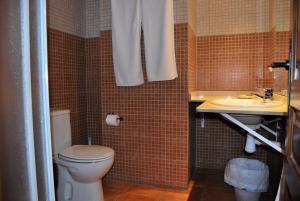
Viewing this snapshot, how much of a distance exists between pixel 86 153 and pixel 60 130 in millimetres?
375

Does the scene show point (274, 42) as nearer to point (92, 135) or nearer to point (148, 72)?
point (148, 72)

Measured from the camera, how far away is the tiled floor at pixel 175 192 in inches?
77.5

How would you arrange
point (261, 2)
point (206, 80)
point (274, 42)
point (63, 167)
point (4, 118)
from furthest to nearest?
point (206, 80) < point (261, 2) < point (274, 42) < point (63, 167) < point (4, 118)

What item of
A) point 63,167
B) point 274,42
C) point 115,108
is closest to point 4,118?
point 63,167

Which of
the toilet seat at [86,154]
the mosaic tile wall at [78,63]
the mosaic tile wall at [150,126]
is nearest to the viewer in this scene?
the toilet seat at [86,154]

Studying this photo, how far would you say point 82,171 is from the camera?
5.62 ft

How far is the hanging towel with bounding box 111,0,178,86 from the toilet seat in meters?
0.64

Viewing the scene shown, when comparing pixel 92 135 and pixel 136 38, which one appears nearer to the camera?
pixel 136 38

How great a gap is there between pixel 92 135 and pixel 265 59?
6.78 feet

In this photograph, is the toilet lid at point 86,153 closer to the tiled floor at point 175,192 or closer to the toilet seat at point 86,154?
the toilet seat at point 86,154

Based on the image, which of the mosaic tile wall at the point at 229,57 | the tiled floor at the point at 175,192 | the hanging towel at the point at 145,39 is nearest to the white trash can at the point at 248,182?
the tiled floor at the point at 175,192

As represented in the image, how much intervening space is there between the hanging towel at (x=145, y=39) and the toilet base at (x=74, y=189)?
0.92 metres

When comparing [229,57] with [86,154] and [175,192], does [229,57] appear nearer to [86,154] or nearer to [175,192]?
[175,192]

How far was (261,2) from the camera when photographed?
88.6 inches
